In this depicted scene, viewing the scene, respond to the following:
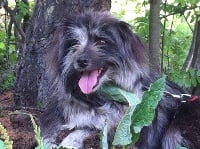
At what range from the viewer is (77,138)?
3.99 m

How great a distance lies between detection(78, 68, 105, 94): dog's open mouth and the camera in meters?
3.89

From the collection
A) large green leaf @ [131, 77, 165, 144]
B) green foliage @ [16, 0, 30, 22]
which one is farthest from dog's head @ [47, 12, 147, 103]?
green foliage @ [16, 0, 30, 22]

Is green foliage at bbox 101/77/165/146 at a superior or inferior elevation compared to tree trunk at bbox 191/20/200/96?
superior

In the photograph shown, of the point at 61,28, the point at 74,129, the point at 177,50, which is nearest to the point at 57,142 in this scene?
the point at 74,129

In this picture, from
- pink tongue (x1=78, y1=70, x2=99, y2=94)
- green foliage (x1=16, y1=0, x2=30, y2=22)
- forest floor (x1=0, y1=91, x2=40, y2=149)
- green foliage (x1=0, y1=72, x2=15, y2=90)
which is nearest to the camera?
pink tongue (x1=78, y1=70, x2=99, y2=94)

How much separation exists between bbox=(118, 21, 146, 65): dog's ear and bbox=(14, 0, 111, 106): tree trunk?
132cm

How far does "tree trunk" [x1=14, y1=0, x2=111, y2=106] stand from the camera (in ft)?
18.2

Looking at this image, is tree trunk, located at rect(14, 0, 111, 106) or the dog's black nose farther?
tree trunk, located at rect(14, 0, 111, 106)

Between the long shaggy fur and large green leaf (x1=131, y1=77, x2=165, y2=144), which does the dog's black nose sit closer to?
the long shaggy fur

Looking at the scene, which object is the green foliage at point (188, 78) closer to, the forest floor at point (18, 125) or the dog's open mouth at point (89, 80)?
the forest floor at point (18, 125)

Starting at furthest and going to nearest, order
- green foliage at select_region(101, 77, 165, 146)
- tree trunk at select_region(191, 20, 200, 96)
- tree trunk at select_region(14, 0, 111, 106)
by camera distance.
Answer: tree trunk at select_region(191, 20, 200, 96) < tree trunk at select_region(14, 0, 111, 106) < green foliage at select_region(101, 77, 165, 146)

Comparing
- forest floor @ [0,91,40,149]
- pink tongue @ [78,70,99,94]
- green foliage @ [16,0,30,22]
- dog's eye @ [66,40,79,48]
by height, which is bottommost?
forest floor @ [0,91,40,149]

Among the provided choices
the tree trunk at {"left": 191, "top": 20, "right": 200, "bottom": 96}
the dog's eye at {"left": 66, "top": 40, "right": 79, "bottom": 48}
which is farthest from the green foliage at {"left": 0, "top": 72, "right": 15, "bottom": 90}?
the dog's eye at {"left": 66, "top": 40, "right": 79, "bottom": 48}

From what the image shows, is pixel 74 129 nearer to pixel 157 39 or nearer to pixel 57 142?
pixel 57 142
